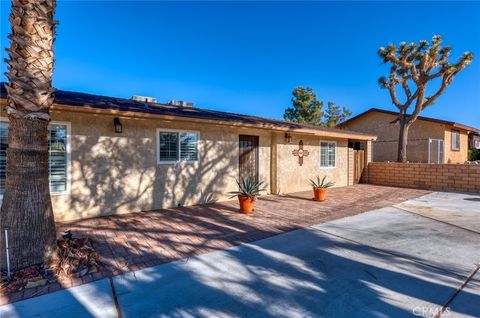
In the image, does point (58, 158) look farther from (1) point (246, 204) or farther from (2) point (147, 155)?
(1) point (246, 204)

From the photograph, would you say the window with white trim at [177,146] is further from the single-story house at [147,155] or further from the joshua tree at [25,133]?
the joshua tree at [25,133]

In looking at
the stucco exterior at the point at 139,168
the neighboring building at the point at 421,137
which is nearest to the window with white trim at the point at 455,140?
the neighboring building at the point at 421,137

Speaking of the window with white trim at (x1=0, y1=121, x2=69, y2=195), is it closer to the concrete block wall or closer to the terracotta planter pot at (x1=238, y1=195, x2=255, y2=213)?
the terracotta planter pot at (x1=238, y1=195, x2=255, y2=213)

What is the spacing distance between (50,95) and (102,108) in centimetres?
233

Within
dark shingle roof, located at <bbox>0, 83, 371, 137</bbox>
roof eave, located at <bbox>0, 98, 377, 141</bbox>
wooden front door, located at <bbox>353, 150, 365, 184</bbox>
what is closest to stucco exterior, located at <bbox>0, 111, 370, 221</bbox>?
dark shingle roof, located at <bbox>0, 83, 371, 137</bbox>

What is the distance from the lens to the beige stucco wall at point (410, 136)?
A: 16.9m

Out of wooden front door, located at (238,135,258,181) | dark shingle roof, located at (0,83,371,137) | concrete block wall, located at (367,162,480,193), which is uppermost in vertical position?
dark shingle roof, located at (0,83,371,137)

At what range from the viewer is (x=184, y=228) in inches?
215

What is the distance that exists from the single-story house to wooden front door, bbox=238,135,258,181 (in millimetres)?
37

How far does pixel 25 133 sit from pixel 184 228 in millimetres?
3296

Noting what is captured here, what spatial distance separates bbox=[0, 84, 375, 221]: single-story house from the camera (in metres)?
5.96

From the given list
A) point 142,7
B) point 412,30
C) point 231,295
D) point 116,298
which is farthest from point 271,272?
point 412,30

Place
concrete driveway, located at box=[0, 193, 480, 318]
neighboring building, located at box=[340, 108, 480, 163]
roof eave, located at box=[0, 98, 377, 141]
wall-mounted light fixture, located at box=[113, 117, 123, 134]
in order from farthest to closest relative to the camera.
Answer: neighboring building, located at box=[340, 108, 480, 163] < wall-mounted light fixture, located at box=[113, 117, 123, 134] < roof eave, located at box=[0, 98, 377, 141] < concrete driveway, located at box=[0, 193, 480, 318]

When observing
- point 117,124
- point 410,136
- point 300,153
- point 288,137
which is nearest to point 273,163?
point 288,137
